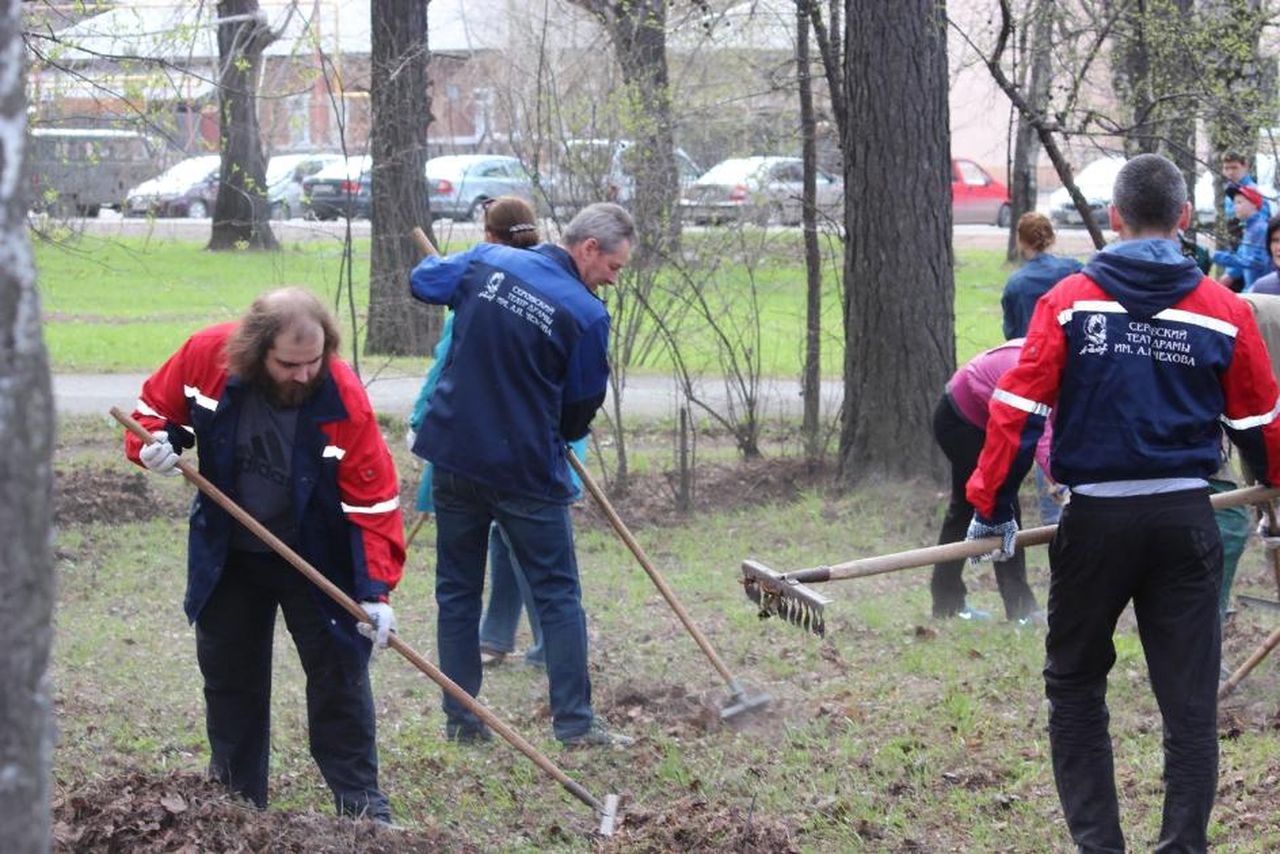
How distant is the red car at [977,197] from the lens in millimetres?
33875

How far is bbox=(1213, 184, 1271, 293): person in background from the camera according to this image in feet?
38.7

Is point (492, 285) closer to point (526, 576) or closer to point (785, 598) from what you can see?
point (526, 576)

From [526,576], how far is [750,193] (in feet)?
18.0

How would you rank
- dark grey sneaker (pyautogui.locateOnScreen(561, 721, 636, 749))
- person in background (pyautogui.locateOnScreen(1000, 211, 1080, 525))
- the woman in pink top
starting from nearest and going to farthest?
dark grey sneaker (pyautogui.locateOnScreen(561, 721, 636, 749)) → the woman in pink top → person in background (pyautogui.locateOnScreen(1000, 211, 1080, 525))

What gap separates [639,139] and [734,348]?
1.63 metres

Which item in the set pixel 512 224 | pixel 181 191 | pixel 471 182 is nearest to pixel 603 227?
pixel 512 224

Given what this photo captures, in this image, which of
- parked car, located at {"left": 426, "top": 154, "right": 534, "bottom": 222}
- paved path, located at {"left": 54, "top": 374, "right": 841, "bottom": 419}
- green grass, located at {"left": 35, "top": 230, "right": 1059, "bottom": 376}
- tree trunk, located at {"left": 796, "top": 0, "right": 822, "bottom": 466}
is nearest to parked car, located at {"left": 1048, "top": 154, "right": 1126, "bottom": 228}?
green grass, located at {"left": 35, "top": 230, "right": 1059, "bottom": 376}

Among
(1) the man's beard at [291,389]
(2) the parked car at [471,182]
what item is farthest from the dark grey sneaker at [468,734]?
(2) the parked car at [471,182]

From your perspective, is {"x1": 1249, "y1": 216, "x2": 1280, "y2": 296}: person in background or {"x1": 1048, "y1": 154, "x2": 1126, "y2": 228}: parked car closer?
{"x1": 1249, "y1": 216, "x2": 1280, "y2": 296}: person in background

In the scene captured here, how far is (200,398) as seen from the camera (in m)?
4.50

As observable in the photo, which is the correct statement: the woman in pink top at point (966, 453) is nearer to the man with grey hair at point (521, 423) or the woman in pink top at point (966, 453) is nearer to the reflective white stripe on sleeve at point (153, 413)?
the man with grey hair at point (521, 423)

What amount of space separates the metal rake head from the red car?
29856 millimetres

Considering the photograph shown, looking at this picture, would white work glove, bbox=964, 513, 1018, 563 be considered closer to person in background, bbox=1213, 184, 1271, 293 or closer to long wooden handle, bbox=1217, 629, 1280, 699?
long wooden handle, bbox=1217, 629, 1280, 699

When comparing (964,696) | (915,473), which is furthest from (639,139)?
(964,696)
